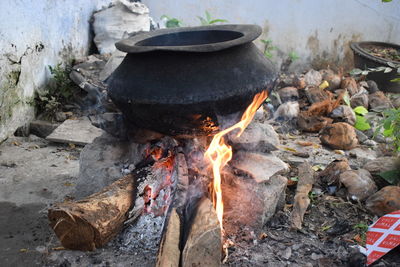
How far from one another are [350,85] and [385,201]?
323cm

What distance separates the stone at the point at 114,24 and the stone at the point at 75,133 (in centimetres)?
162

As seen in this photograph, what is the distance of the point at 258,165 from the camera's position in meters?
2.76

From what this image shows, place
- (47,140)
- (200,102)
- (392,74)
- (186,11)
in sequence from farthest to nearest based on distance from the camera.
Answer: (186,11) → (392,74) → (47,140) → (200,102)

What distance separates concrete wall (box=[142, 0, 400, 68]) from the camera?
6945 millimetres

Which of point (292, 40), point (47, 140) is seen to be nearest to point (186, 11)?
point (292, 40)

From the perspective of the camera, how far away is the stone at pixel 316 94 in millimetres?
5105

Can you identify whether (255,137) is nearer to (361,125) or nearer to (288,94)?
(361,125)

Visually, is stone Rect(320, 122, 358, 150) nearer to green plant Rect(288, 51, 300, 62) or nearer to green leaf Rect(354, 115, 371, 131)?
green leaf Rect(354, 115, 371, 131)

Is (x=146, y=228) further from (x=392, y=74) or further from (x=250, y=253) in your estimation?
(x=392, y=74)

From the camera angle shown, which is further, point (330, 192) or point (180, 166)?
point (330, 192)

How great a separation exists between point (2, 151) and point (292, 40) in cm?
524

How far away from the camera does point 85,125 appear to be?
445 cm

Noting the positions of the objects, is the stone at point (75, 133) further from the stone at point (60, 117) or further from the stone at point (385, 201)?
the stone at point (385, 201)

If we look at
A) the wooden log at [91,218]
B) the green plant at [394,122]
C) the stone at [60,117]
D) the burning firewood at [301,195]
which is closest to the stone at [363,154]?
the green plant at [394,122]
